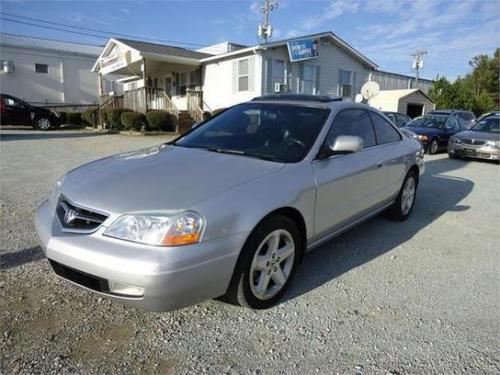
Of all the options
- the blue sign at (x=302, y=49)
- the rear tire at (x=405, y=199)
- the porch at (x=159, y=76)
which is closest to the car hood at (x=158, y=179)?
the rear tire at (x=405, y=199)

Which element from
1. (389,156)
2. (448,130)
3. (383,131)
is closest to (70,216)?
(389,156)

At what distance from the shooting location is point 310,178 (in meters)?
3.19

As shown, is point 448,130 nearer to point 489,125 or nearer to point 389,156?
point 489,125

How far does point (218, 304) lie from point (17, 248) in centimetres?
232

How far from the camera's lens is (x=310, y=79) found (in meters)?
20.5

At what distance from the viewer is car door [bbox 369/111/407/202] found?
177 inches

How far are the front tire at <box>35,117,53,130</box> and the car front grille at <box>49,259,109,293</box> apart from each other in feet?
66.1

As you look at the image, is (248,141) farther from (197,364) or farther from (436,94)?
(436,94)

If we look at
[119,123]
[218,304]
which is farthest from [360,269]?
[119,123]

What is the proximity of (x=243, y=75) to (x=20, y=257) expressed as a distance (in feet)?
54.5

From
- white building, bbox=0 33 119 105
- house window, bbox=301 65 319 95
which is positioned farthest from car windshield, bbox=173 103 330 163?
white building, bbox=0 33 119 105

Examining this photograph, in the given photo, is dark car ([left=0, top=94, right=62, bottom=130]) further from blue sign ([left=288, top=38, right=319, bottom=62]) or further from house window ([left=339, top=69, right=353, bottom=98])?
house window ([left=339, top=69, right=353, bottom=98])

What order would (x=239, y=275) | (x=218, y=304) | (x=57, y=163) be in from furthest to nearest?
(x=57, y=163)
(x=218, y=304)
(x=239, y=275)

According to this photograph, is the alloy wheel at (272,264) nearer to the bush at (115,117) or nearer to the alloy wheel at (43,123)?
the bush at (115,117)
